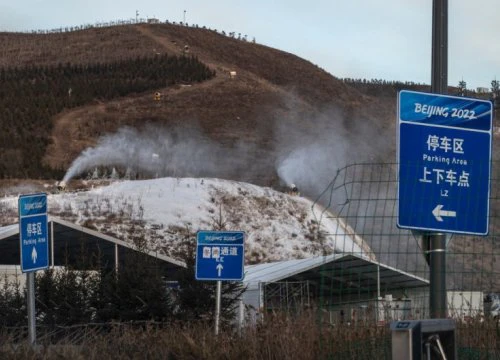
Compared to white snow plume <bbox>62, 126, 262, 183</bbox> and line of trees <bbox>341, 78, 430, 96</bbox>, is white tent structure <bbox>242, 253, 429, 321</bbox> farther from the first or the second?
line of trees <bbox>341, 78, 430, 96</bbox>

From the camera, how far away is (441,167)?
827 cm

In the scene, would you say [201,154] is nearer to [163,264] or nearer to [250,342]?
[163,264]

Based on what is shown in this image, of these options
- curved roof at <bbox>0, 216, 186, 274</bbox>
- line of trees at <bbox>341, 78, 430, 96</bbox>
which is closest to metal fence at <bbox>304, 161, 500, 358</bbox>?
curved roof at <bbox>0, 216, 186, 274</bbox>

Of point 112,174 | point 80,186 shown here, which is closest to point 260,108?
point 112,174

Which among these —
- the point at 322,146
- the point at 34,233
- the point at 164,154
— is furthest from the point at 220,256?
the point at 322,146

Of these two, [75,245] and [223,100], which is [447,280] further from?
[223,100]

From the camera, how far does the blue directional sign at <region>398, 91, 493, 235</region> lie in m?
8.20

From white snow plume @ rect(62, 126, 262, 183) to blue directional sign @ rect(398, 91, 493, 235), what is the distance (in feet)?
217

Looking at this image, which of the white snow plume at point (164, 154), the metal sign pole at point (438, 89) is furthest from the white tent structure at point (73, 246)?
the white snow plume at point (164, 154)

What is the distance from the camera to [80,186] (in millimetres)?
62312

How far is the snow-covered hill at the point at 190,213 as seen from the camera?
47.4 metres

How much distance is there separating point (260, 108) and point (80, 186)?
145 feet

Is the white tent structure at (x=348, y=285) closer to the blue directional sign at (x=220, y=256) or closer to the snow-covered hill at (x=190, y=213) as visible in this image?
the blue directional sign at (x=220, y=256)

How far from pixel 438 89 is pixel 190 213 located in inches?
1702
